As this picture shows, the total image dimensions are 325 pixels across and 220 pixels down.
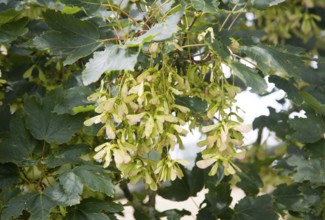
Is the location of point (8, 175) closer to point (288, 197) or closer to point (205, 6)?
point (205, 6)

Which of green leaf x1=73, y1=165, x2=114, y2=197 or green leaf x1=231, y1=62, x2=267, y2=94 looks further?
green leaf x1=73, y1=165, x2=114, y2=197

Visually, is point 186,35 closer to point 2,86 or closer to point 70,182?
point 70,182

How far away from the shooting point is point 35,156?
150 cm

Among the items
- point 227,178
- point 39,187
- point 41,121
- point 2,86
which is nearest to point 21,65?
point 2,86

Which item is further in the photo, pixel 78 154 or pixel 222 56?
pixel 78 154

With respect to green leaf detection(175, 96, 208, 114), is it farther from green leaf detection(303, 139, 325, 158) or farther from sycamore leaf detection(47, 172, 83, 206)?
green leaf detection(303, 139, 325, 158)

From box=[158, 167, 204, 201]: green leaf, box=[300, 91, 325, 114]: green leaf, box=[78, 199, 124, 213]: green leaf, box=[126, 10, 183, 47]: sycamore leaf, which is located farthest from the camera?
box=[158, 167, 204, 201]: green leaf

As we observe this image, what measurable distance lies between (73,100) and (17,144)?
0.62 feet

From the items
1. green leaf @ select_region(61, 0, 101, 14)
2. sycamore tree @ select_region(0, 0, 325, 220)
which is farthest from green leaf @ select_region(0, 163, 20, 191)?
green leaf @ select_region(61, 0, 101, 14)

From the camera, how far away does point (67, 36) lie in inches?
50.3

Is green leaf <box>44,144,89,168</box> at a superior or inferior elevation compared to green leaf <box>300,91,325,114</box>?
superior

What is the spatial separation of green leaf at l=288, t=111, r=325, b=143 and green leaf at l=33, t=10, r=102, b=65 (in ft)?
2.31

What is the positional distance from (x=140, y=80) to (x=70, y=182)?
1.14ft

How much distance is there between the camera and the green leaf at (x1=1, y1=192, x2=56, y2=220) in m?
1.28
